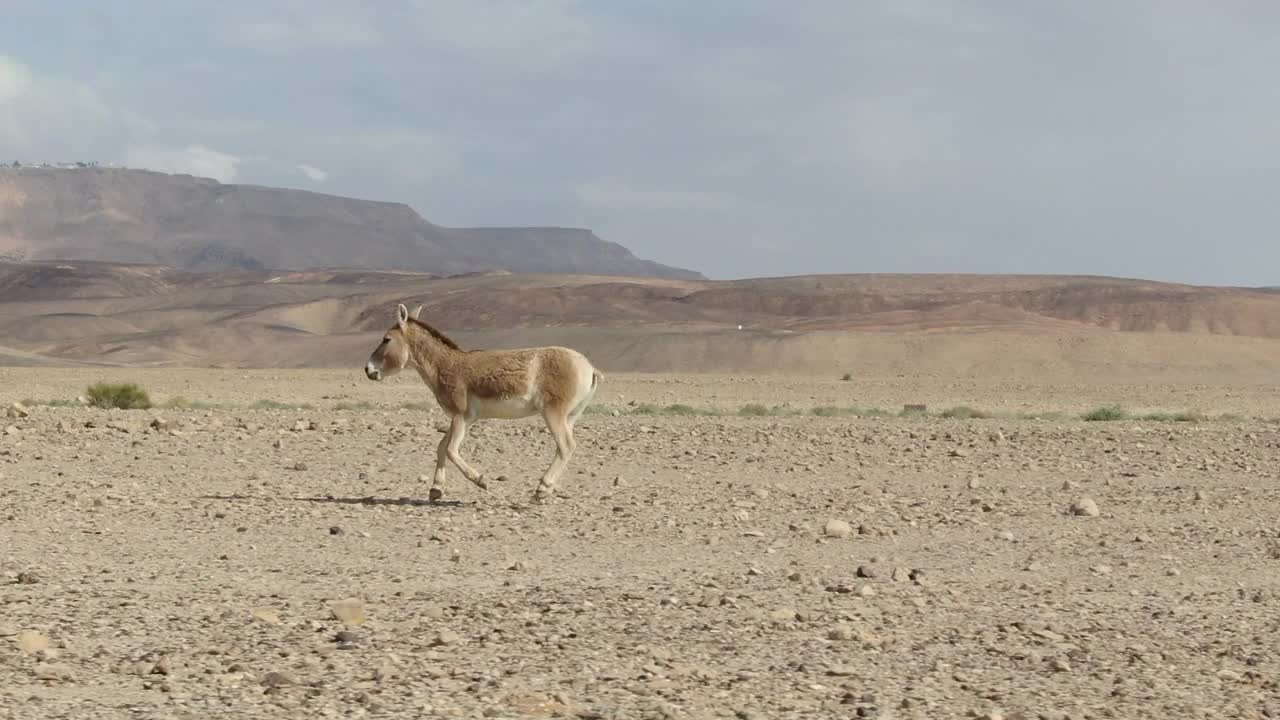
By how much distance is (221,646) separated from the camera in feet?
26.2

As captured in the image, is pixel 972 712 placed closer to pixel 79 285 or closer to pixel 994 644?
pixel 994 644

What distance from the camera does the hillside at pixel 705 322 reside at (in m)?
57.1

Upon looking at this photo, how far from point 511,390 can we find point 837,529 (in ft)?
11.0

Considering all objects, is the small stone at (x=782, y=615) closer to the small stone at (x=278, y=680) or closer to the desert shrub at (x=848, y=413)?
the small stone at (x=278, y=680)

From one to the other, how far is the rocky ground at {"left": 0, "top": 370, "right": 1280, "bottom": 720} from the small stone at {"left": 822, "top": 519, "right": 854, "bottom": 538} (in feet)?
0.27

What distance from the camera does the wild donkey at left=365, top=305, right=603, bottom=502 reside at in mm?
14359

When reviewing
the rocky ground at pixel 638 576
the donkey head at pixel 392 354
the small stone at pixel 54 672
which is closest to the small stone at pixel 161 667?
the rocky ground at pixel 638 576

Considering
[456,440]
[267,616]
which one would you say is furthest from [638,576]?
[456,440]

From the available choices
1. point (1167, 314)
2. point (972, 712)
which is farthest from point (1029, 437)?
point (1167, 314)

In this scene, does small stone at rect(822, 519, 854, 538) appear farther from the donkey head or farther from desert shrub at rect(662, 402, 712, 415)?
desert shrub at rect(662, 402, 712, 415)

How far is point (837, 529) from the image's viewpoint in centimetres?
1284

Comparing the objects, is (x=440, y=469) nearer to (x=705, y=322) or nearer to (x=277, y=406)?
(x=277, y=406)

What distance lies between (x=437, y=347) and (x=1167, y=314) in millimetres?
82524

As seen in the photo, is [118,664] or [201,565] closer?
[118,664]
